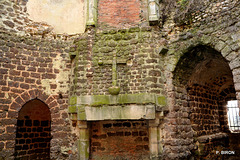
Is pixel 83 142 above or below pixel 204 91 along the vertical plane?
below

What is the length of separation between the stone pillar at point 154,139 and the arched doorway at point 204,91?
3.41ft

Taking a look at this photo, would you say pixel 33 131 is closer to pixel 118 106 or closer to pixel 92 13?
pixel 118 106

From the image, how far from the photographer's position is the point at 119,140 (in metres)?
6.39

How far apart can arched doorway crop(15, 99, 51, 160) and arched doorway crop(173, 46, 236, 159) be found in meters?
4.96

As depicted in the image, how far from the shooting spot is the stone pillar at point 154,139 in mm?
5645

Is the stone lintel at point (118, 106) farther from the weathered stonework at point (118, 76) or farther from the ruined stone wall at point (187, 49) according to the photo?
the ruined stone wall at point (187, 49)

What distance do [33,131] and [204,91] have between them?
20.3 ft

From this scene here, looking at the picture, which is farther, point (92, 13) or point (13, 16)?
point (92, 13)

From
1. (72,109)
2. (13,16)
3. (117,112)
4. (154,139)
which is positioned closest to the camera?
(117,112)

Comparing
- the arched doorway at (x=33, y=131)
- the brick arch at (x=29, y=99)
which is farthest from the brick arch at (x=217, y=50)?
the arched doorway at (x=33, y=131)

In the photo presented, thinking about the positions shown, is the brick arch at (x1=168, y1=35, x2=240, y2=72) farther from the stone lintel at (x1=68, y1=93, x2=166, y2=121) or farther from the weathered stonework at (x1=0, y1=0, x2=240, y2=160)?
the stone lintel at (x1=68, y1=93, x2=166, y2=121)

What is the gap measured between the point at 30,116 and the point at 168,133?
191 inches

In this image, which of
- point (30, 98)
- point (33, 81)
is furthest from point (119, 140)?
point (33, 81)

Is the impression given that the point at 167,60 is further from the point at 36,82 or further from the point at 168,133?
the point at 36,82
